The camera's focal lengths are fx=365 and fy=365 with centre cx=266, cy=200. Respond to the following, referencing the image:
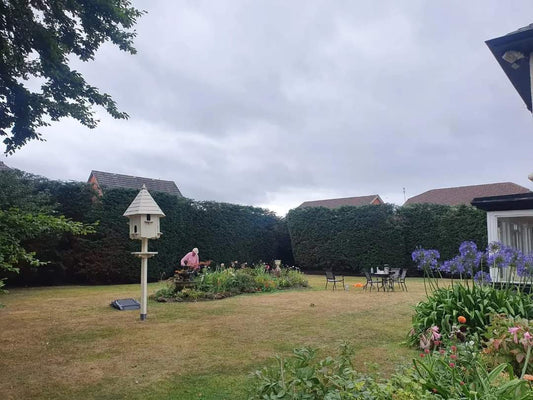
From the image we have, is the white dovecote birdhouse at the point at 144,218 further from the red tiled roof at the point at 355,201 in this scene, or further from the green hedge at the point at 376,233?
the red tiled roof at the point at 355,201

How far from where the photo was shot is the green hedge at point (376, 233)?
16.7 m

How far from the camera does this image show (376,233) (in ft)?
59.2

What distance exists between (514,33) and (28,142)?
6772mm

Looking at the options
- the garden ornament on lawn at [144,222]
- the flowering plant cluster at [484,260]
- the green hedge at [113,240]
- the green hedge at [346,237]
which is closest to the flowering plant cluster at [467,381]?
the flowering plant cluster at [484,260]

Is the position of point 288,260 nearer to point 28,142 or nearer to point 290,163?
point 290,163

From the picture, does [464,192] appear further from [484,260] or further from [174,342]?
[174,342]

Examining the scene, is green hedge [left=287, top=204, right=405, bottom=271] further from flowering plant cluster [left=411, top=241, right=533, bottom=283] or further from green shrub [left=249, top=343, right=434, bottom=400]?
green shrub [left=249, top=343, right=434, bottom=400]

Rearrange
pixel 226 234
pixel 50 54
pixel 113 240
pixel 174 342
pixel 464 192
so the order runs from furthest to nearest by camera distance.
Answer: pixel 464 192
pixel 226 234
pixel 113 240
pixel 174 342
pixel 50 54

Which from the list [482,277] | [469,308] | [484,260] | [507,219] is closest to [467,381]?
[469,308]

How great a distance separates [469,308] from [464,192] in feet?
103

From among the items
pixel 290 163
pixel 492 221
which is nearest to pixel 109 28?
pixel 492 221

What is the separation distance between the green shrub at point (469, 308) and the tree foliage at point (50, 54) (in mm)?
5568

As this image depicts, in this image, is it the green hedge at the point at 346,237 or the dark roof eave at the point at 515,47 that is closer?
the dark roof eave at the point at 515,47

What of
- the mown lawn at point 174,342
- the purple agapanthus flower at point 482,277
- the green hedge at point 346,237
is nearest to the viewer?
the mown lawn at point 174,342
